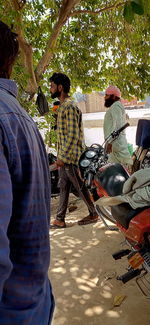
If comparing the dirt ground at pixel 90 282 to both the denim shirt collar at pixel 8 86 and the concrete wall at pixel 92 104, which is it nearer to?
the denim shirt collar at pixel 8 86

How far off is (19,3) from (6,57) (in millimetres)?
3999

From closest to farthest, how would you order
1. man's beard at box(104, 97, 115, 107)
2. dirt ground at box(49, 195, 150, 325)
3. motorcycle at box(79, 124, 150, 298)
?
motorcycle at box(79, 124, 150, 298)
dirt ground at box(49, 195, 150, 325)
man's beard at box(104, 97, 115, 107)

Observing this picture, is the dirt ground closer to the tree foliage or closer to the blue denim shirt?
the blue denim shirt

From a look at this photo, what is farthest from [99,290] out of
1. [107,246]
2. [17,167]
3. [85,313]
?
[17,167]

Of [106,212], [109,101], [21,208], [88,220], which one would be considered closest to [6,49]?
[21,208]

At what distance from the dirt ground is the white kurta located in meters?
1.03

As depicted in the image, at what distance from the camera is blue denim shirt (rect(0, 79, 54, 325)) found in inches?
28.7

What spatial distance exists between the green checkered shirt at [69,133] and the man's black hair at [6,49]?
2832 mm

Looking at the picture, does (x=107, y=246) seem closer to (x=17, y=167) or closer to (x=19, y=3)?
(x=17, y=167)

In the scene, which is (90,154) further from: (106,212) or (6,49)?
(6,49)

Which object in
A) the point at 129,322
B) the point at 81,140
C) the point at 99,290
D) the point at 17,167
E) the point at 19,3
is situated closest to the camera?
the point at 17,167

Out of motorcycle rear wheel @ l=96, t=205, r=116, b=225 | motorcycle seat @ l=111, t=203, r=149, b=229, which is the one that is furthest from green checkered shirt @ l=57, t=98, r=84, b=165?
motorcycle seat @ l=111, t=203, r=149, b=229

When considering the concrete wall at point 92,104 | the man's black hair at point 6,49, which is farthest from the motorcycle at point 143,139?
the concrete wall at point 92,104

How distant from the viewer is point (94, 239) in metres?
3.69
